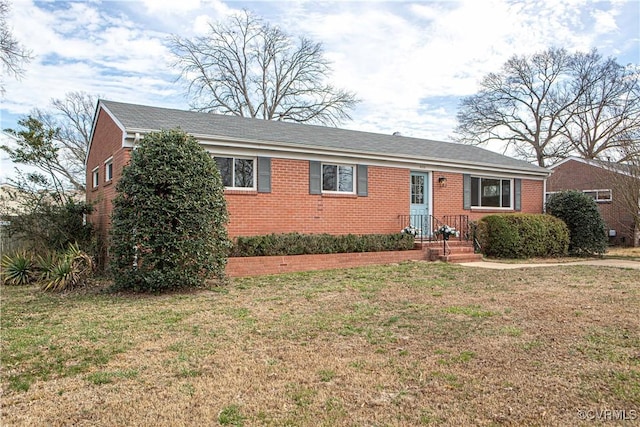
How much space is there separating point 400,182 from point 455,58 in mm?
5998

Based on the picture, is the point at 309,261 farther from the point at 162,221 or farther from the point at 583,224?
the point at 583,224

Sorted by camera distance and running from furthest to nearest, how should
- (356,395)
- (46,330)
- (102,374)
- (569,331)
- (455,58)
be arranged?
(455,58)
(46,330)
(569,331)
(102,374)
(356,395)

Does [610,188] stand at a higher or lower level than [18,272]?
higher

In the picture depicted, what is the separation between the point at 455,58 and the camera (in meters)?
16.1

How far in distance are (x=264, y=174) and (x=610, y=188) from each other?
1447cm

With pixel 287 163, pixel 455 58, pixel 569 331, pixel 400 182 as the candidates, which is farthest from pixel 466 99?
pixel 569 331

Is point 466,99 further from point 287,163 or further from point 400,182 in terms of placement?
point 287,163

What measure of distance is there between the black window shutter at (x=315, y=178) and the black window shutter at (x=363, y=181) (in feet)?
4.36

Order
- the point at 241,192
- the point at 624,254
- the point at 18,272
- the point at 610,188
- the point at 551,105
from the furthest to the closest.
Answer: the point at 551,105
the point at 610,188
the point at 624,254
the point at 241,192
the point at 18,272

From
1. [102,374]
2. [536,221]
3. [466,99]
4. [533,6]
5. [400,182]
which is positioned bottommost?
[102,374]

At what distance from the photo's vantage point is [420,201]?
14156 mm

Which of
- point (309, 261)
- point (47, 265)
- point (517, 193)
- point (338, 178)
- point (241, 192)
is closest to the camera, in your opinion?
point (47, 265)

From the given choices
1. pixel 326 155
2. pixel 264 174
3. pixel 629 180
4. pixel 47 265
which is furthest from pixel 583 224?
pixel 47 265

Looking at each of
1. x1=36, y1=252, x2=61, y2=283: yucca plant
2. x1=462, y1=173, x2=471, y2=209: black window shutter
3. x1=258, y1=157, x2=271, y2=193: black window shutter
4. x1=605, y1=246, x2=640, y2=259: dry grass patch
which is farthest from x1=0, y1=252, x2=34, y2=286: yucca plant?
x1=605, y1=246, x2=640, y2=259: dry grass patch
